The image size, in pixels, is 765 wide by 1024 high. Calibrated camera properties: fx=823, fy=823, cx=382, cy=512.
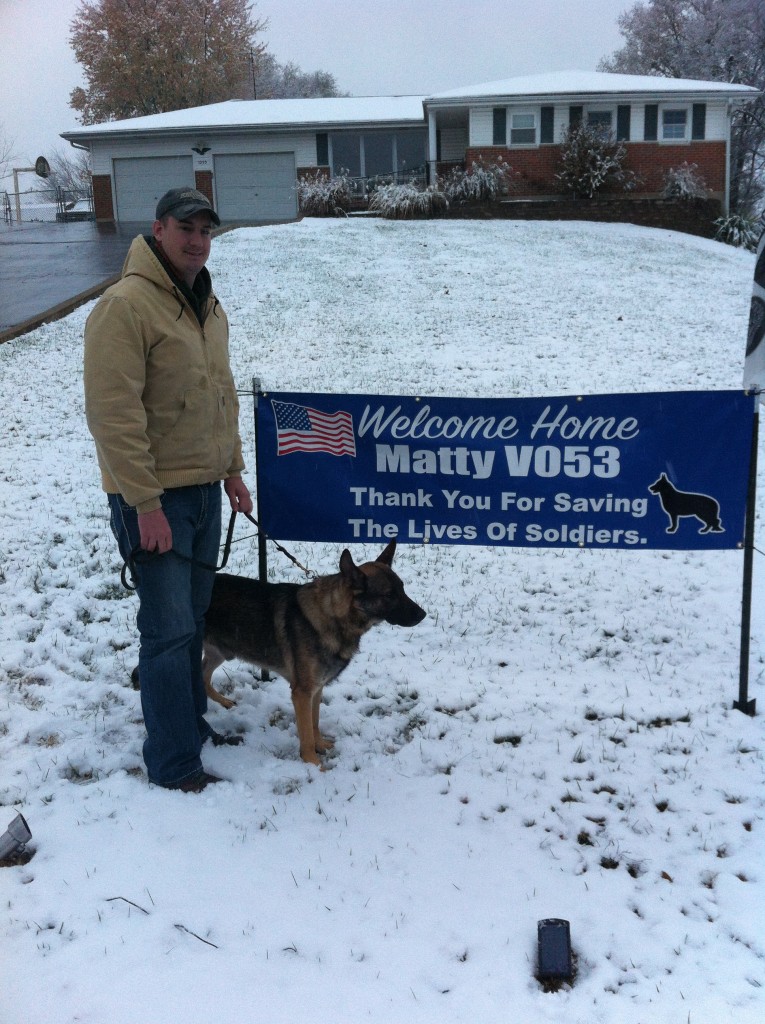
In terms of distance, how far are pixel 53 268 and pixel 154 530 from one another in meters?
18.2

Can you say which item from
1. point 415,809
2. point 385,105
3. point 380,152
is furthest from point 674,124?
point 415,809

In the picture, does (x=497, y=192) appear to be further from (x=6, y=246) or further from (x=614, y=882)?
(x=614, y=882)

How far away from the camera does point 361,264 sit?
1791 centimetres

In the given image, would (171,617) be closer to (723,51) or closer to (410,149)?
(410,149)

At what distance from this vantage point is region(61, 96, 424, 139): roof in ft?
95.1

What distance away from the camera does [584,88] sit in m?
27.0

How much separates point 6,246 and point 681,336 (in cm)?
2007

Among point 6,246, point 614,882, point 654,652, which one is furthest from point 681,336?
point 6,246

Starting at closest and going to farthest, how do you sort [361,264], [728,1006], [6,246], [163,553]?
1. [728,1006]
2. [163,553]
3. [361,264]
4. [6,246]

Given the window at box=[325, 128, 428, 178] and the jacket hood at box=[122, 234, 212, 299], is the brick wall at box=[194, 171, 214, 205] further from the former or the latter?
the jacket hood at box=[122, 234, 212, 299]

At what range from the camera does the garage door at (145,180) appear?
30.4m

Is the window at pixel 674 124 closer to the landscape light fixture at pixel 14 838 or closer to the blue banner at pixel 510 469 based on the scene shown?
the blue banner at pixel 510 469

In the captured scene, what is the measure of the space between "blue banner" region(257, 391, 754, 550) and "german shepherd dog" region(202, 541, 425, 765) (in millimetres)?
527

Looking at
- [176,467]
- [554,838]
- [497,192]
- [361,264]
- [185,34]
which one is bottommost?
[554,838]
